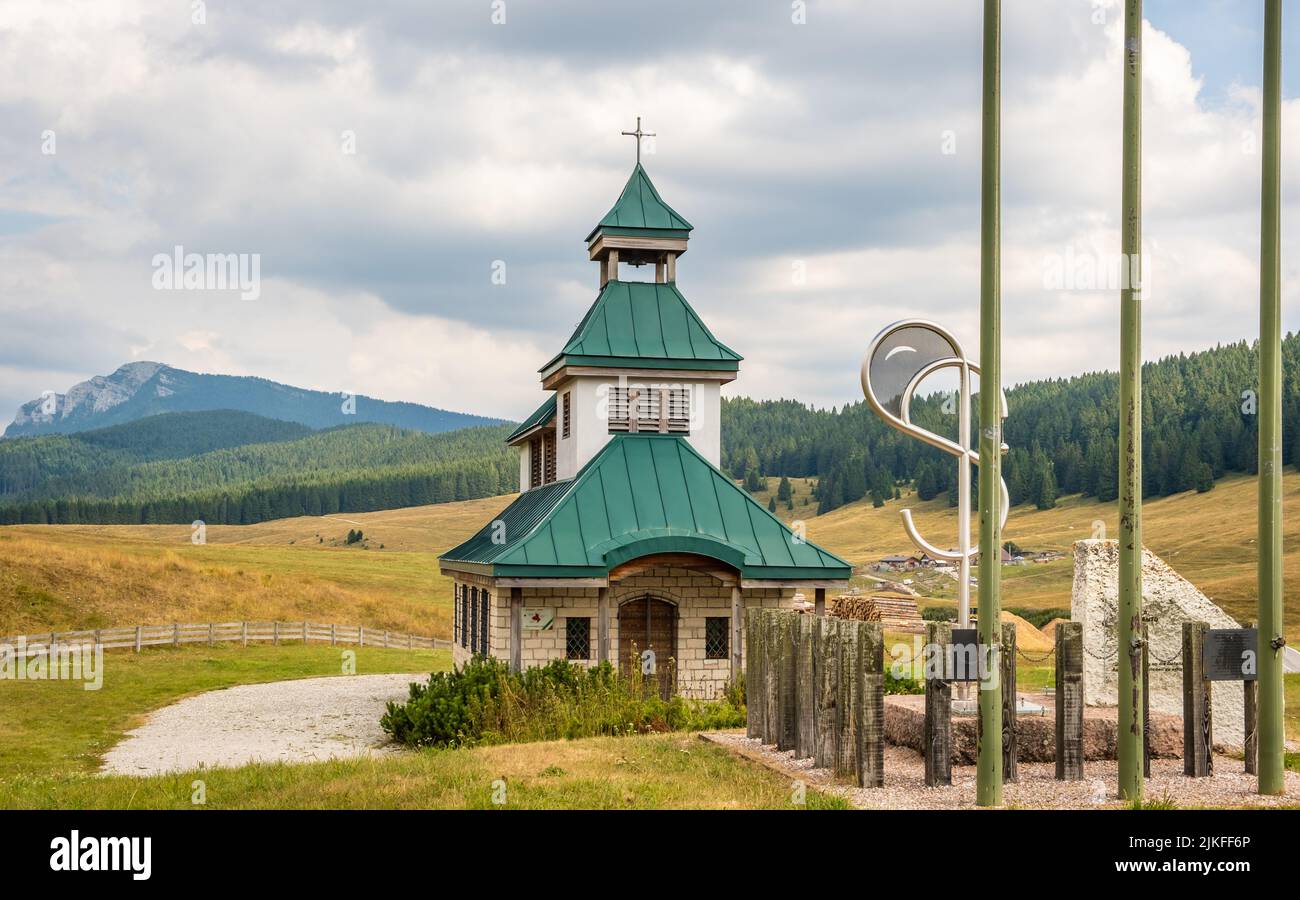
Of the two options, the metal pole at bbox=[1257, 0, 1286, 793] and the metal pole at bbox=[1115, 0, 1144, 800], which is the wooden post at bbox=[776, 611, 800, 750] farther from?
the metal pole at bbox=[1257, 0, 1286, 793]

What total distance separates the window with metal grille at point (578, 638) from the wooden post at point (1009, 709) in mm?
12200

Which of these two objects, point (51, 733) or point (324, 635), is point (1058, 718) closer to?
point (51, 733)

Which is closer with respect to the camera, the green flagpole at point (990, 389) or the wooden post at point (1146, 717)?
the green flagpole at point (990, 389)

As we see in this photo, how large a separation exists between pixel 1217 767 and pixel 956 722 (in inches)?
129

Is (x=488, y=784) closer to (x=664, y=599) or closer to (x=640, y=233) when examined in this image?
(x=664, y=599)

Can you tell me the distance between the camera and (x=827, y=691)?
14859 mm

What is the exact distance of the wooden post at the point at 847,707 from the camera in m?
14.1

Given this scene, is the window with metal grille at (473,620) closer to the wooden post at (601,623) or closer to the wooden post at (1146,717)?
the wooden post at (601,623)

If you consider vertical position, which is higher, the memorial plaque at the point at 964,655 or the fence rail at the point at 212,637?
the memorial plaque at the point at 964,655

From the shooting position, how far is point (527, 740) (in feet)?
68.8

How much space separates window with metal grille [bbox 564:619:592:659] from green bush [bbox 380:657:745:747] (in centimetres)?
122

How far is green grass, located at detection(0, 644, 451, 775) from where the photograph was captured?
25.5 m

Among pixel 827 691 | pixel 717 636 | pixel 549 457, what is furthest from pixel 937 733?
pixel 549 457

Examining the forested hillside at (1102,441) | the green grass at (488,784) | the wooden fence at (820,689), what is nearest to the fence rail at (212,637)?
the green grass at (488,784)
